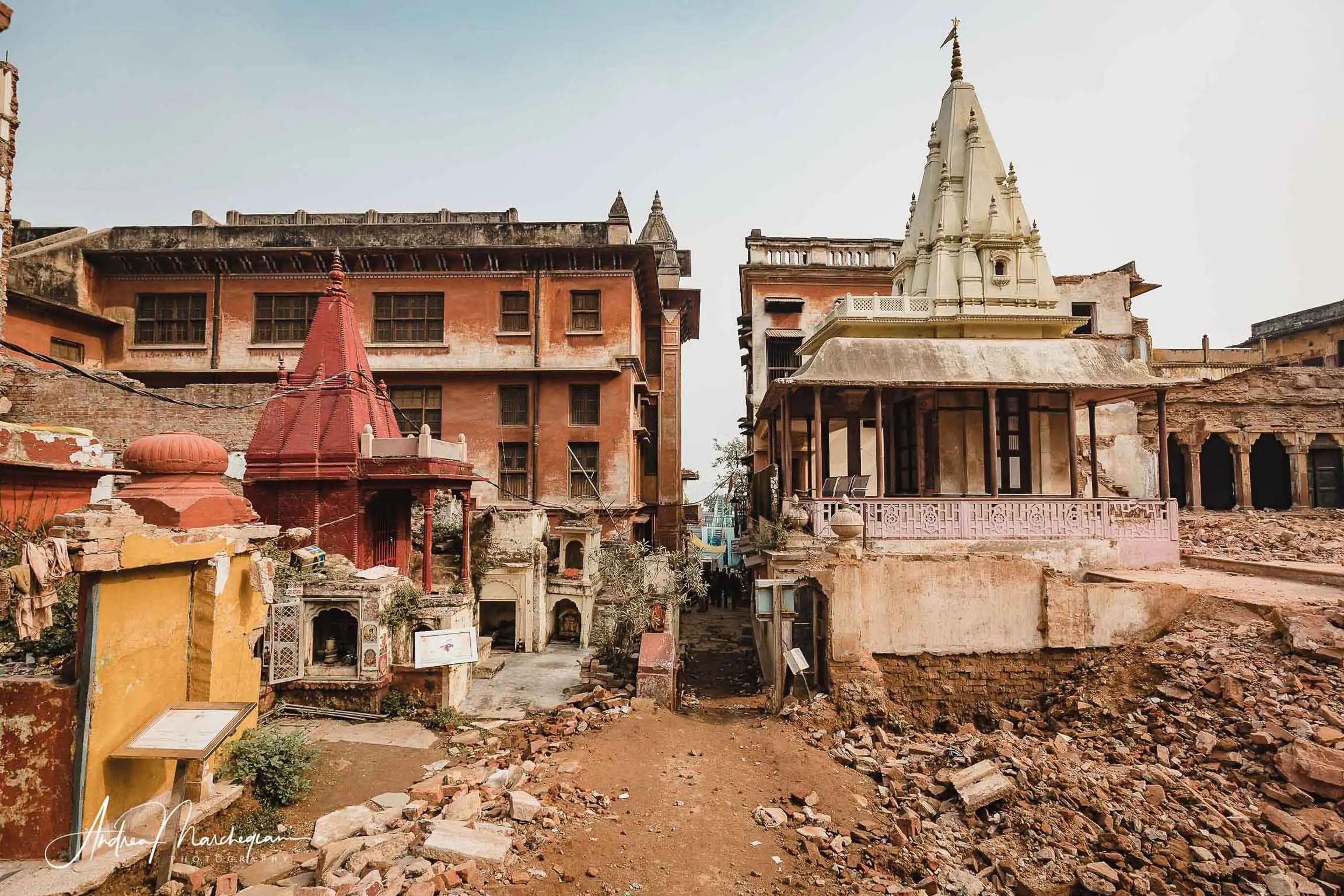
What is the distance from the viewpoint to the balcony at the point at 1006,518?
11773 mm

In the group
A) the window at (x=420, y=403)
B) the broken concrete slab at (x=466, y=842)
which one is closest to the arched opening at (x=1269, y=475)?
the window at (x=420, y=403)

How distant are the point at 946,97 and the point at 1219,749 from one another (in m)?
16.8

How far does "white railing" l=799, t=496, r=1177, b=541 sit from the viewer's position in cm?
1178

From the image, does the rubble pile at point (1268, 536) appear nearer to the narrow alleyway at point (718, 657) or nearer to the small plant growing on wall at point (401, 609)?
the narrow alleyway at point (718, 657)

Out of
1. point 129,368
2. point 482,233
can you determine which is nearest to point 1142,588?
point 482,233

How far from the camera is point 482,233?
70.9ft

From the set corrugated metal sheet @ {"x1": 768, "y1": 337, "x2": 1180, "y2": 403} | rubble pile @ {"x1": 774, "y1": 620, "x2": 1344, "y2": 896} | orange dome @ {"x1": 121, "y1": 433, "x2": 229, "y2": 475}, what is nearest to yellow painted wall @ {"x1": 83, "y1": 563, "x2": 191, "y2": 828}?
orange dome @ {"x1": 121, "y1": 433, "x2": 229, "y2": 475}

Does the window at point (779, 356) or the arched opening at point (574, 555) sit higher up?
the window at point (779, 356)

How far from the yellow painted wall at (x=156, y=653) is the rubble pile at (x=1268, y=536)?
1904cm

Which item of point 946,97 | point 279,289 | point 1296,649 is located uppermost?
point 946,97

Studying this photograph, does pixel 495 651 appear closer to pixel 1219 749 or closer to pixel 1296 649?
pixel 1219 749

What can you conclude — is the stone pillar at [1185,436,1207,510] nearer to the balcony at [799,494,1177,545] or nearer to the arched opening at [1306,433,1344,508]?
the arched opening at [1306,433,1344,508]

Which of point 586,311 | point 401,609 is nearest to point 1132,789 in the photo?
point 401,609

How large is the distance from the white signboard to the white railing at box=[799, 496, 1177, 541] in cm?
612
